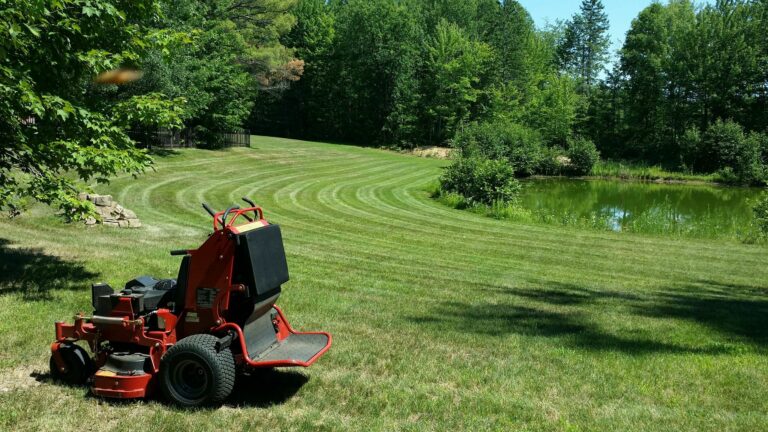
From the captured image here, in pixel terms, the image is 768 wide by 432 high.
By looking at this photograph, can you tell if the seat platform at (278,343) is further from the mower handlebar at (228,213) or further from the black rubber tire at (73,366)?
the black rubber tire at (73,366)

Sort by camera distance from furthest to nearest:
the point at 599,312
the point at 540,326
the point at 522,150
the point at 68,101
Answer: the point at 522,150 → the point at 599,312 → the point at 68,101 → the point at 540,326

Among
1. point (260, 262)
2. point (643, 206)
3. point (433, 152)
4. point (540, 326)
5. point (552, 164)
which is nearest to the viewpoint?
point (260, 262)

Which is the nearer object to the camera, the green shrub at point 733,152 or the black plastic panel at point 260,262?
the black plastic panel at point 260,262

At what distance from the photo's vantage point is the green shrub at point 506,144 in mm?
42125

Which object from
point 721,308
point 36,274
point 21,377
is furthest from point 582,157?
point 21,377

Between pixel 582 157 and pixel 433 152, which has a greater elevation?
pixel 582 157

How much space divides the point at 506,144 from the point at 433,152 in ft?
52.0

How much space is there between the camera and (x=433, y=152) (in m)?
62.7

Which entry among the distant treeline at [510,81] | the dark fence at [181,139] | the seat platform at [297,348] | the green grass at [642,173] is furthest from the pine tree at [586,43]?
the seat platform at [297,348]

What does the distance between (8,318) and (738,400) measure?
823 centimetres

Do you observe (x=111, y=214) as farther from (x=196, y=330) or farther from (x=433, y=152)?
(x=433, y=152)

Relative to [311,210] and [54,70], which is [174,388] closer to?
[54,70]

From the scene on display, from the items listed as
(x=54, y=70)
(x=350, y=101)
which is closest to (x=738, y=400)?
(x=54, y=70)

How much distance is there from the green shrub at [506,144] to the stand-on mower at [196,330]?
33.0 meters
